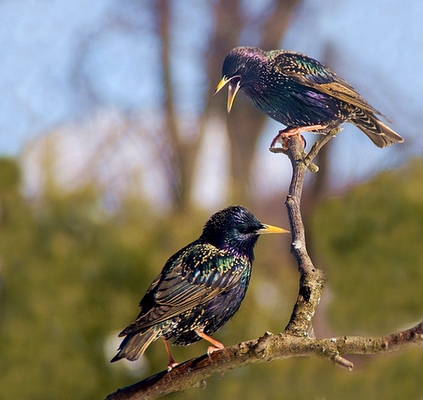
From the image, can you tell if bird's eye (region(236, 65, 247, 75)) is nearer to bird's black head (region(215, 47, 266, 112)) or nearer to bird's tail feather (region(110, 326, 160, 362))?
bird's black head (region(215, 47, 266, 112))

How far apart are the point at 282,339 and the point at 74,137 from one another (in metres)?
5.71

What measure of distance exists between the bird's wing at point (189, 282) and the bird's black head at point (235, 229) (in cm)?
2

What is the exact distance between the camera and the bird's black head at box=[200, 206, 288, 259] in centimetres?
102

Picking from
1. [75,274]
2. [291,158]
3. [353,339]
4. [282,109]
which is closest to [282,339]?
[353,339]

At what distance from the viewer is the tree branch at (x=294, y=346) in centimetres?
91

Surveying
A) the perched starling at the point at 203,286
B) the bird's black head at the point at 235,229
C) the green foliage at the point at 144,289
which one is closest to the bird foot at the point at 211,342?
the perched starling at the point at 203,286

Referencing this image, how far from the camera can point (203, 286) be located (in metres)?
1.07

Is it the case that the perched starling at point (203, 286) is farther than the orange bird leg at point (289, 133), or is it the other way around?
the orange bird leg at point (289, 133)

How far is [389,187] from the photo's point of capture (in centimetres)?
370

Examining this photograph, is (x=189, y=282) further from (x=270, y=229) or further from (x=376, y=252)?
(x=376, y=252)

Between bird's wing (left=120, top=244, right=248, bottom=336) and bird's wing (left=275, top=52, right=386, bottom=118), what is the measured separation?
1.17ft

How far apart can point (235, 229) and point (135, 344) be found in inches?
8.5

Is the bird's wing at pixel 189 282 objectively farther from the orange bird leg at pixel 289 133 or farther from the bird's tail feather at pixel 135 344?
the orange bird leg at pixel 289 133

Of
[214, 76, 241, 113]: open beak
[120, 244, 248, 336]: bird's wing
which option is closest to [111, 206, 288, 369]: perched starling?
[120, 244, 248, 336]: bird's wing
